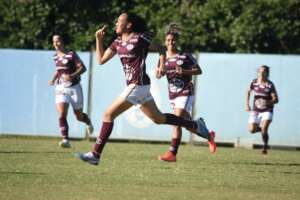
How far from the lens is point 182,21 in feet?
88.6

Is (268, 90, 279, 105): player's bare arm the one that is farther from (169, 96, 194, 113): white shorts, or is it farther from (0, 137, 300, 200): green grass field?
(169, 96, 194, 113): white shorts

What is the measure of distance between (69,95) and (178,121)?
19.7 ft

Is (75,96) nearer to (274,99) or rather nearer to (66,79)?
(66,79)

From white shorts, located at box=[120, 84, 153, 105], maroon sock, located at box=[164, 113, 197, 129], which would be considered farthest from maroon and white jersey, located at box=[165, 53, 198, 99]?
white shorts, located at box=[120, 84, 153, 105]

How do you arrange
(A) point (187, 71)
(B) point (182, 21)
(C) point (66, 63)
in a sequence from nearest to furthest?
1. (A) point (187, 71)
2. (C) point (66, 63)
3. (B) point (182, 21)

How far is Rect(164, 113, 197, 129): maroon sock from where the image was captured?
13.3m

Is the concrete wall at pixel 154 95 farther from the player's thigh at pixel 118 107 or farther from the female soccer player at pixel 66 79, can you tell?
the player's thigh at pixel 118 107

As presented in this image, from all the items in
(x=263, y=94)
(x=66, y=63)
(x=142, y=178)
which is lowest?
(x=263, y=94)

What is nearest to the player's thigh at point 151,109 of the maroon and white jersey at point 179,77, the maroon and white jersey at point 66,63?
the maroon and white jersey at point 179,77

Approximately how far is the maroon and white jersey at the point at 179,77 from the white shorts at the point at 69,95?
4.13 meters

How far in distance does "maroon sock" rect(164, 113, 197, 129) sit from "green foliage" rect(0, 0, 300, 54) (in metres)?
12.3

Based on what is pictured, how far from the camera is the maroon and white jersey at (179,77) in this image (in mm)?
15367

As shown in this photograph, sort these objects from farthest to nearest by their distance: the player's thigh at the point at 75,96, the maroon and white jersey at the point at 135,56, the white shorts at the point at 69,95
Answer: the player's thigh at the point at 75,96
the white shorts at the point at 69,95
the maroon and white jersey at the point at 135,56

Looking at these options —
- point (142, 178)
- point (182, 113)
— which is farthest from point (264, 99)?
point (142, 178)
